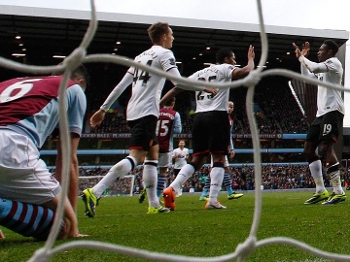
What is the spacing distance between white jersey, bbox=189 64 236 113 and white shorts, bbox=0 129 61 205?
93.9 inches

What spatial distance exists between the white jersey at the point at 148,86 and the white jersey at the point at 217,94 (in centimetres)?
64

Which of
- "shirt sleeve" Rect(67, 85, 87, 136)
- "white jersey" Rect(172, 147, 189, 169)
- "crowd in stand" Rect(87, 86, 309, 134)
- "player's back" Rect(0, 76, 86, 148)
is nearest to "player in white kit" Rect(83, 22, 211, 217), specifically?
"shirt sleeve" Rect(67, 85, 87, 136)

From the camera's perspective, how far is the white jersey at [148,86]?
3.64 meters

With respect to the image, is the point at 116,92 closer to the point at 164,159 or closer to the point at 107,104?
the point at 107,104

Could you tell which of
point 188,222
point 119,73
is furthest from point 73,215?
point 119,73

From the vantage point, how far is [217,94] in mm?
4312

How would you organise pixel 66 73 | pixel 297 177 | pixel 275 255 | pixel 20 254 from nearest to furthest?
pixel 66 73
pixel 275 255
pixel 20 254
pixel 297 177

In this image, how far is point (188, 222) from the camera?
2.94 metres

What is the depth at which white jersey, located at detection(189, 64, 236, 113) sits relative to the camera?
426 cm

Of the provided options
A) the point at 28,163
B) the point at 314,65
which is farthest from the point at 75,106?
the point at 314,65

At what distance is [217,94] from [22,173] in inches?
99.5

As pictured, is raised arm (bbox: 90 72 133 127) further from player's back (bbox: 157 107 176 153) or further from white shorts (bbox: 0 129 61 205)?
player's back (bbox: 157 107 176 153)

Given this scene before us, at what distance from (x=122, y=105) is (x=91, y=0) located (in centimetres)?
2110

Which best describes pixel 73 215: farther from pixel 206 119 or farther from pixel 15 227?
pixel 206 119
